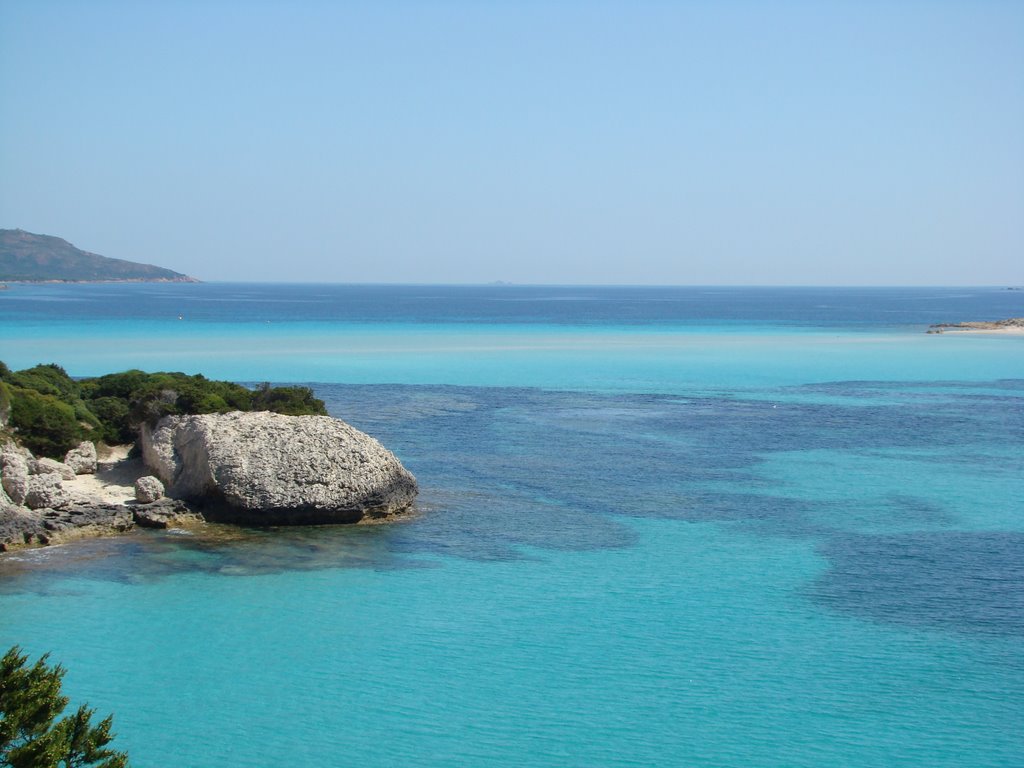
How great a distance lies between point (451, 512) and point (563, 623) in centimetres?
785

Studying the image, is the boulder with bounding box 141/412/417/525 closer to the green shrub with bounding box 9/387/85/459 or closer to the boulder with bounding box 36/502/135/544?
the boulder with bounding box 36/502/135/544

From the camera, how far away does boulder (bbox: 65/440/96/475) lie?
27.4 metres

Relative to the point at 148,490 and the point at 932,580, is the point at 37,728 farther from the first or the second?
the point at 932,580

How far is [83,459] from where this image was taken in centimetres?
2767

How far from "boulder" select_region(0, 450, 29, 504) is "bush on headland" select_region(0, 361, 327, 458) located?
3896 mm

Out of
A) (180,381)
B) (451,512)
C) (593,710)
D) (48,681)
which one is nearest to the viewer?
(48,681)

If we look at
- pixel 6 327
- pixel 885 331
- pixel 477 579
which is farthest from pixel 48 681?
pixel 885 331

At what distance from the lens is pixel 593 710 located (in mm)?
15141

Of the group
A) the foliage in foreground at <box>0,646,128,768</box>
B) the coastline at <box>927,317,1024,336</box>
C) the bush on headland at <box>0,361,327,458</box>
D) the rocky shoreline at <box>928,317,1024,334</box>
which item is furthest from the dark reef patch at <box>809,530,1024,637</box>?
the rocky shoreline at <box>928,317,1024,334</box>

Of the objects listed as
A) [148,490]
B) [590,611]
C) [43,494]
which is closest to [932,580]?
[590,611]

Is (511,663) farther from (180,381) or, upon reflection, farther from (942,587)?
(180,381)

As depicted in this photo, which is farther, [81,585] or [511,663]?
[81,585]

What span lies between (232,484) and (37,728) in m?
14.3

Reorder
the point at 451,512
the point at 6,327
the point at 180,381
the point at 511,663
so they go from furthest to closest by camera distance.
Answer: the point at 6,327 → the point at 180,381 → the point at 451,512 → the point at 511,663
